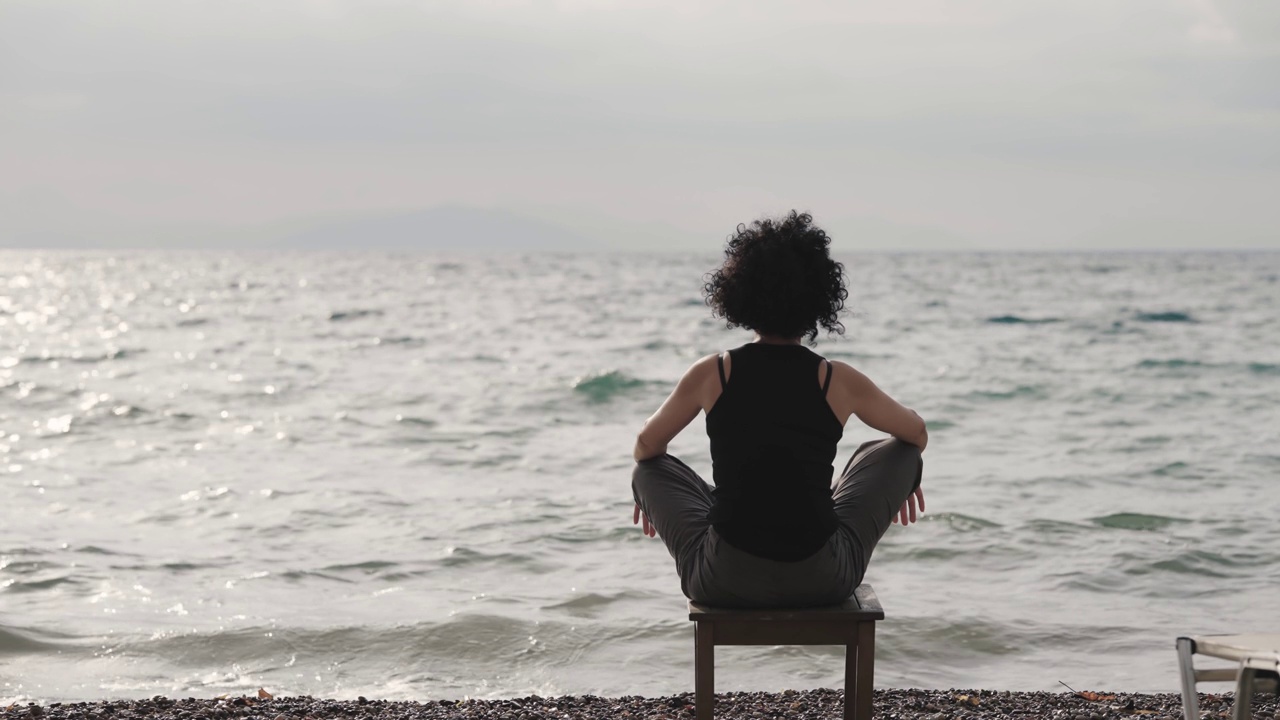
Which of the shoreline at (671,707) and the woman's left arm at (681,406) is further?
the shoreline at (671,707)

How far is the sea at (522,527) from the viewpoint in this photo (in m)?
6.06

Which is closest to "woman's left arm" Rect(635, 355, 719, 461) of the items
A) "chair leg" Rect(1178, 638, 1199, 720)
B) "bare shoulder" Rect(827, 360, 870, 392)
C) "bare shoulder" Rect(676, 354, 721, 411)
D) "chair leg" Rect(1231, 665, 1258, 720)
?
"bare shoulder" Rect(676, 354, 721, 411)

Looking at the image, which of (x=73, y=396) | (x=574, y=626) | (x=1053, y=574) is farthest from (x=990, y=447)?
(x=73, y=396)

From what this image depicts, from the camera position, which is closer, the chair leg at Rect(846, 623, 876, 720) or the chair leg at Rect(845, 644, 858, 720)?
the chair leg at Rect(846, 623, 876, 720)

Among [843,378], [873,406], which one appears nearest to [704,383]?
[843,378]

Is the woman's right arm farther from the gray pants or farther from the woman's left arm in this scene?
the woman's left arm

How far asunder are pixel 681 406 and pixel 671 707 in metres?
1.88

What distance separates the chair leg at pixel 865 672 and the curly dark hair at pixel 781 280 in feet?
3.16

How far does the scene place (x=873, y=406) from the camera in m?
3.71

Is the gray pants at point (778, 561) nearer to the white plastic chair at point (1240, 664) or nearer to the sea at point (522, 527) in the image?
the white plastic chair at point (1240, 664)

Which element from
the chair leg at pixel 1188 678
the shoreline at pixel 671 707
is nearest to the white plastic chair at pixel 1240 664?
the chair leg at pixel 1188 678

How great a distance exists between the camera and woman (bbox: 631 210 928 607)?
3.66 metres

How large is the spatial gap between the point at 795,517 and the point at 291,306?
37.6 metres

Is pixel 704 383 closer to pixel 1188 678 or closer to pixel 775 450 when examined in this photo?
pixel 775 450
